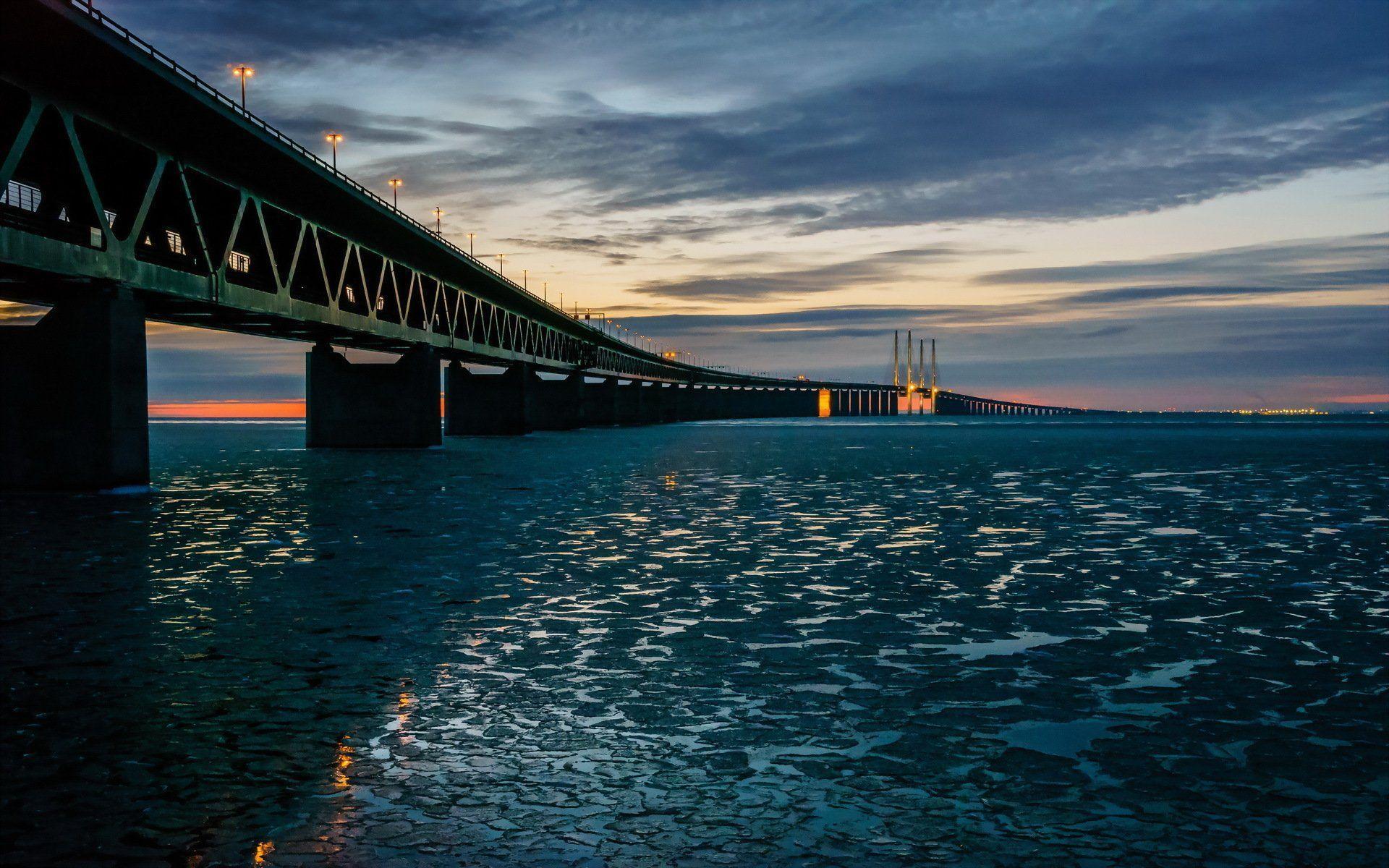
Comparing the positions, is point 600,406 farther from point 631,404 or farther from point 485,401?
Answer: point 485,401

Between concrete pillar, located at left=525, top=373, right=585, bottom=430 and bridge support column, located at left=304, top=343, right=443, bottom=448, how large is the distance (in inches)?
2333

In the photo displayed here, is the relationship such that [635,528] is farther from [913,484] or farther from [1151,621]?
[913,484]

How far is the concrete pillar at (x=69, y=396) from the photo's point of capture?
34562mm

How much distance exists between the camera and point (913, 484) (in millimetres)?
41750

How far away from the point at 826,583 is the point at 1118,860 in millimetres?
10817

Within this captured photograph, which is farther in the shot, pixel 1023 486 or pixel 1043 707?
pixel 1023 486

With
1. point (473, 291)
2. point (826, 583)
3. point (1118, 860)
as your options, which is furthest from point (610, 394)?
point (1118, 860)

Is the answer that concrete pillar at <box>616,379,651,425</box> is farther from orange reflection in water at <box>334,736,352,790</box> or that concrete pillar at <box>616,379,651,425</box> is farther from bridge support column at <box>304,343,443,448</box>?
orange reflection in water at <box>334,736,352,790</box>

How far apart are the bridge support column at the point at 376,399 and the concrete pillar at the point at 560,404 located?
2333 inches

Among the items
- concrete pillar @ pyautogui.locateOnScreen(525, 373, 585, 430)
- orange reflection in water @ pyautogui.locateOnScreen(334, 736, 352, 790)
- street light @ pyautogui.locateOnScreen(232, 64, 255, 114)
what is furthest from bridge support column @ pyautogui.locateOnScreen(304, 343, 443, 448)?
Answer: orange reflection in water @ pyautogui.locateOnScreen(334, 736, 352, 790)

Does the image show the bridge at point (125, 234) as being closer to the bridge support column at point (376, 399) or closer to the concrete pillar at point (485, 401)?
the bridge support column at point (376, 399)

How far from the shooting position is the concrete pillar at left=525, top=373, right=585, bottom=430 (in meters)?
136

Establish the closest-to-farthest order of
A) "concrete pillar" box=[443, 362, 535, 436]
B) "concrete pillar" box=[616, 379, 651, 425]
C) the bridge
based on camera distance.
Result: the bridge → "concrete pillar" box=[443, 362, 535, 436] → "concrete pillar" box=[616, 379, 651, 425]

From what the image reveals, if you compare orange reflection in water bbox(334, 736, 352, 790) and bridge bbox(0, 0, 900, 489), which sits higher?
bridge bbox(0, 0, 900, 489)
